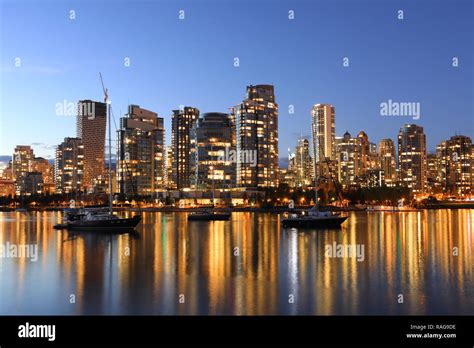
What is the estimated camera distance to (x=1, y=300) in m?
22.8

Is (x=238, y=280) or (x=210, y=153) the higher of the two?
(x=210, y=153)

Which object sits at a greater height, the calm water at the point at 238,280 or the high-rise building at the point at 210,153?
the high-rise building at the point at 210,153

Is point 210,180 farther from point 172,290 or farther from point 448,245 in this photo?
point 172,290

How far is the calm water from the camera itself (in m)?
20.8

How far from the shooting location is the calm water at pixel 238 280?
2081cm

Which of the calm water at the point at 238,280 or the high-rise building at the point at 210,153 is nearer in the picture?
the calm water at the point at 238,280

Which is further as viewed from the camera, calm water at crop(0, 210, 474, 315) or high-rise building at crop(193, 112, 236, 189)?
high-rise building at crop(193, 112, 236, 189)

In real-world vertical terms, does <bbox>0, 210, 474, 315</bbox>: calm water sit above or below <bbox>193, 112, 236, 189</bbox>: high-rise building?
below

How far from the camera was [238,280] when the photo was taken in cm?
2611

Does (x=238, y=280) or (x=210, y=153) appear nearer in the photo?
(x=238, y=280)
